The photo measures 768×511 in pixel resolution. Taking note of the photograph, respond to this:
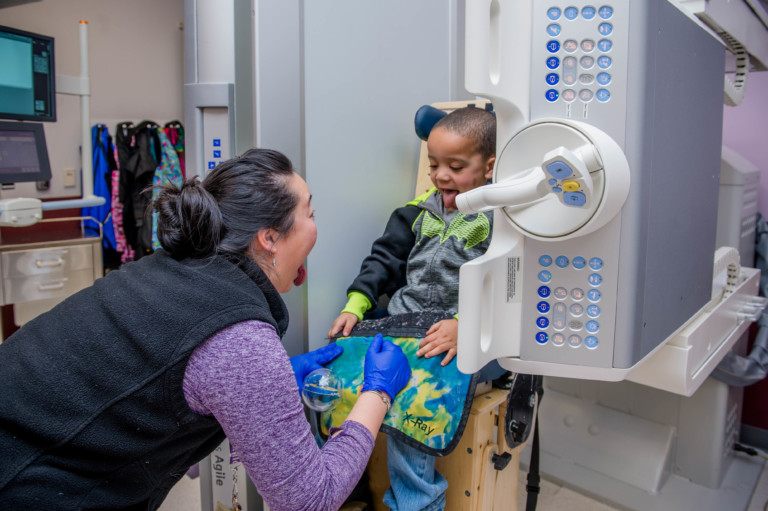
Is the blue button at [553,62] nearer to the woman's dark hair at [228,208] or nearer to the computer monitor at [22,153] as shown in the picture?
the woman's dark hair at [228,208]

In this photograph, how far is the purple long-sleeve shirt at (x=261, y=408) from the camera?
2.65 feet

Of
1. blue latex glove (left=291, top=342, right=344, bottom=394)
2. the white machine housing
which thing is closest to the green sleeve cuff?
blue latex glove (left=291, top=342, right=344, bottom=394)

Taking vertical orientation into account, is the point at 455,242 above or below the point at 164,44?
below

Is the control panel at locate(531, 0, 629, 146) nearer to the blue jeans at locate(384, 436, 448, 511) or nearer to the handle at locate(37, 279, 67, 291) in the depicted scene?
the blue jeans at locate(384, 436, 448, 511)

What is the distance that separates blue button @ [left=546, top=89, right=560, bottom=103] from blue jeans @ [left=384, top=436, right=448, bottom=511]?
729 mm

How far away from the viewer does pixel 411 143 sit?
167cm

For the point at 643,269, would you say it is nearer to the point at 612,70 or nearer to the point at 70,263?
the point at 612,70

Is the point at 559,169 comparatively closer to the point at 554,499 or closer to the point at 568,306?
the point at 568,306

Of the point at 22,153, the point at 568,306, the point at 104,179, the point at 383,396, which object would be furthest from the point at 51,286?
the point at 568,306

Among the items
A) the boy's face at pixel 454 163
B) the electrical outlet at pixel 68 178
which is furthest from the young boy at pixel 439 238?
the electrical outlet at pixel 68 178

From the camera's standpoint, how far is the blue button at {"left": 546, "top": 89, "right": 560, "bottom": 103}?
0.82 meters

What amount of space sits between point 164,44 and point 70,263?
2.31 metres

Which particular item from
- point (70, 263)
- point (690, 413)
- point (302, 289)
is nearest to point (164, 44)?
point (70, 263)

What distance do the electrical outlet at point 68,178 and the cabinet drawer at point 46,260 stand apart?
1282 millimetres
